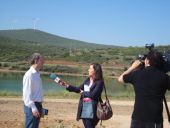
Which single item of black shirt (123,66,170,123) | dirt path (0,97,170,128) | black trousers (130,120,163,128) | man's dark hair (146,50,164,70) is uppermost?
man's dark hair (146,50,164,70)

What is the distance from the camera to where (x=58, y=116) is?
15000 mm

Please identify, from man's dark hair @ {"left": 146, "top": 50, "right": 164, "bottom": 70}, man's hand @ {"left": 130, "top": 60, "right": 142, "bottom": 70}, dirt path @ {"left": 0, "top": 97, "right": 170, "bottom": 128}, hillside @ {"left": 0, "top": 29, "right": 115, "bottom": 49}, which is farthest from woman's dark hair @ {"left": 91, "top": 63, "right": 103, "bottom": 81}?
hillside @ {"left": 0, "top": 29, "right": 115, "bottom": 49}

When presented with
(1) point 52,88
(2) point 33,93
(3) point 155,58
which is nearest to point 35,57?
(2) point 33,93

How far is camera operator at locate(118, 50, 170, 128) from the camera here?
21.0ft

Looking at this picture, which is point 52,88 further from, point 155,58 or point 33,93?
point 155,58

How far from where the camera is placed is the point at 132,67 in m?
6.61

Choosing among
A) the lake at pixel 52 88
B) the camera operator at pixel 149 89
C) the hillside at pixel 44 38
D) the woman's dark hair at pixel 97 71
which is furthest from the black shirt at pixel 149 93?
the hillside at pixel 44 38

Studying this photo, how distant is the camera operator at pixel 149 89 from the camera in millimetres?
6391

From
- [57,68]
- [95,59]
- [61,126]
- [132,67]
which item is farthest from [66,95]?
[95,59]

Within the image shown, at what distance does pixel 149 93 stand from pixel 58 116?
880cm

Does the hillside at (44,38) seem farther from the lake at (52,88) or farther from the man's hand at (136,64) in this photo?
the man's hand at (136,64)

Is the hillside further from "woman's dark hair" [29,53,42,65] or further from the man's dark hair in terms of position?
the man's dark hair

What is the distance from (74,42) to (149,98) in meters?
179

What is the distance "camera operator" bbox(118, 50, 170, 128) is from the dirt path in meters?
5.62
